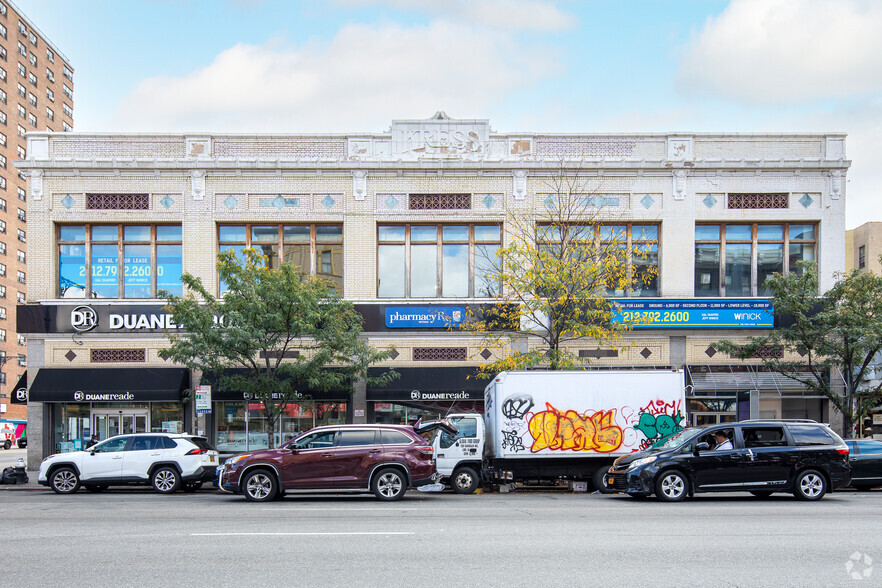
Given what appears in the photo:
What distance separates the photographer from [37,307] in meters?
26.6

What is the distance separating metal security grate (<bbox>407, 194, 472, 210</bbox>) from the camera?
2747 centimetres

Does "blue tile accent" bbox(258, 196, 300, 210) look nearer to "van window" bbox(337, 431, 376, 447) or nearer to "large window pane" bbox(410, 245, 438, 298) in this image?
"large window pane" bbox(410, 245, 438, 298)

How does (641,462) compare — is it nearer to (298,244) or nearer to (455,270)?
(455,270)

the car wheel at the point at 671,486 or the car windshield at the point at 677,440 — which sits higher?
the car windshield at the point at 677,440

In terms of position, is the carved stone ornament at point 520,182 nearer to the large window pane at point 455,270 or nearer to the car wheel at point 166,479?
the large window pane at point 455,270

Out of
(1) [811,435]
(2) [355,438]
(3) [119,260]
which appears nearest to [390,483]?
(2) [355,438]

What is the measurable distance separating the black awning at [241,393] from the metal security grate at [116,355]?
2.86 metres

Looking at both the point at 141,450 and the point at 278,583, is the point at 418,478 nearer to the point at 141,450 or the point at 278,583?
the point at 141,450

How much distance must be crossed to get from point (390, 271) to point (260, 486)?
486 inches

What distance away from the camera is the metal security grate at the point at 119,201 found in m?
27.2

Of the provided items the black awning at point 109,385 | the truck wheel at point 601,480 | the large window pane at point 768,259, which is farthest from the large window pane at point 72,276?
the large window pane at point 768,259

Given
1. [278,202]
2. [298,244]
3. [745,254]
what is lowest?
[745,254]

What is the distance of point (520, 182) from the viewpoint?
27.2 m

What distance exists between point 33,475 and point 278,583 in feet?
66.5
